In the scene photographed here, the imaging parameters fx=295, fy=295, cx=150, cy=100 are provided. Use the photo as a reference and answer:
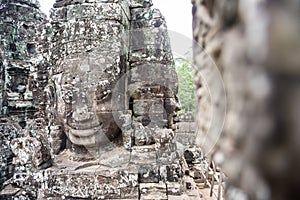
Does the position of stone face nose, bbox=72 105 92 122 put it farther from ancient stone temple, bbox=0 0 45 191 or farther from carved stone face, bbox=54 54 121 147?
ancient stone temple, bbox=0 0 45 191

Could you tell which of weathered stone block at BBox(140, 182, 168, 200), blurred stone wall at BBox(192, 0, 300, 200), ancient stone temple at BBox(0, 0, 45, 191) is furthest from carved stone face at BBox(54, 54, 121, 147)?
ancient stone temple at BBox(0, 0, 45, 191)

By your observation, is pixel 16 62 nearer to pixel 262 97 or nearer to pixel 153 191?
pixel 153 191

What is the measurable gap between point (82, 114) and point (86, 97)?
14 cm

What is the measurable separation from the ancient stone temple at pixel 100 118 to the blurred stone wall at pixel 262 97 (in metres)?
1.99

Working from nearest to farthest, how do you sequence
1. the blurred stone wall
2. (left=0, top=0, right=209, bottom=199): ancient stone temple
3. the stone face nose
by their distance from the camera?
the blurred stone wall → (left=0, top=0, right=209, bottom=199): ancient stone temple → the stone face nose

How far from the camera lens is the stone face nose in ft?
7.75

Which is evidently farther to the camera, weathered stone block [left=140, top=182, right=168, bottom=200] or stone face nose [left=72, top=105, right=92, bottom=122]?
stone face nose [left=72, top=105, right=92, bottom=122]

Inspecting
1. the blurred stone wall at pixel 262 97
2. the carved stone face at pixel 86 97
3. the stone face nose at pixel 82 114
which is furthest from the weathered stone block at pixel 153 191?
the blurred stone wall at pixel 262 97

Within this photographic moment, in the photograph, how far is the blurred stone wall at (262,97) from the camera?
0.20m

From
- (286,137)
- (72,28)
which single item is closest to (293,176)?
(286,137)

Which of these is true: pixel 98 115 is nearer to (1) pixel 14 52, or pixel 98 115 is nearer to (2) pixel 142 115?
(2) pixel 142 115

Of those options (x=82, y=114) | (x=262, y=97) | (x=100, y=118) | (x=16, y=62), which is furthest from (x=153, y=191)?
(x=16, y=62)

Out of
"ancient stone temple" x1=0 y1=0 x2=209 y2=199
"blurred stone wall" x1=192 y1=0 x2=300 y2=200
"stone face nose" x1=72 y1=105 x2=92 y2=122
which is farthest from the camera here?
"stone face nose" x1=72 y1=105 x2=92 y2=122

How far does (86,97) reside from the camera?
2.37 m
